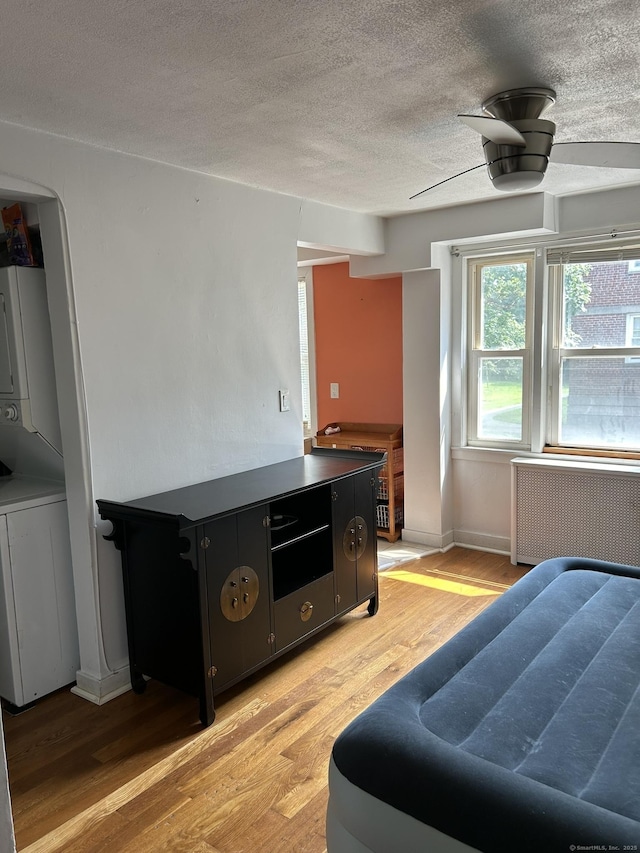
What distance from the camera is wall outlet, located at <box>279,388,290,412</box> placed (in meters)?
3.49

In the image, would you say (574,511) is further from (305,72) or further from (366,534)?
(305,72)

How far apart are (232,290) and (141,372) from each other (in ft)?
2.28

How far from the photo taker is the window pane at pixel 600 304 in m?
3.74

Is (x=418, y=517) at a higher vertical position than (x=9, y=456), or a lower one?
lower

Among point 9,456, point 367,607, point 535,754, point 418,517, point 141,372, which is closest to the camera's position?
point 535,754

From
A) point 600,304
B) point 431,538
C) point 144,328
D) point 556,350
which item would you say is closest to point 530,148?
point 144,328

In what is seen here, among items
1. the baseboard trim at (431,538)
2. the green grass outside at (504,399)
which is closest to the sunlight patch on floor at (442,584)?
the baseboard trim at (431,538)

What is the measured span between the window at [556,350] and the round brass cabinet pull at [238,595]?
7.63 feet

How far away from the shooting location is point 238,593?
2559 millimetres

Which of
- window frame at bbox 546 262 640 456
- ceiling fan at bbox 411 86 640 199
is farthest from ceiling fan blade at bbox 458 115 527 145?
window frame at bbox 546 262 640 456

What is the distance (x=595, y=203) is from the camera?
12.0 feet

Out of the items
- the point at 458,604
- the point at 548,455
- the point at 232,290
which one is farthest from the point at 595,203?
the point at 458,604

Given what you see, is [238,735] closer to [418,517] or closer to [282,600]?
[282,600]

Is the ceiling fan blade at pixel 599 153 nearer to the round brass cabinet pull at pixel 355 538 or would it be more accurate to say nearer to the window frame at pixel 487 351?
the round brass cabinet pull at pixel 355 538
